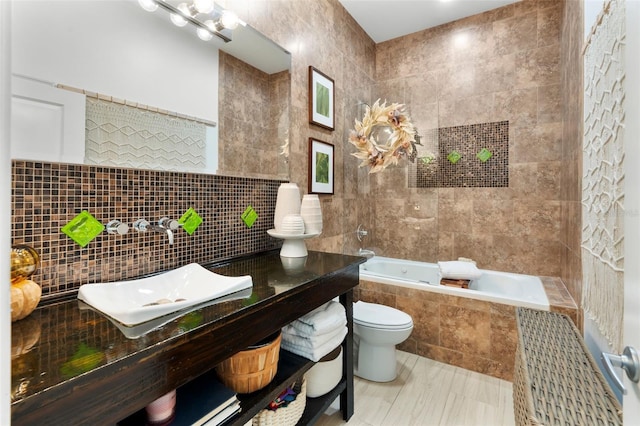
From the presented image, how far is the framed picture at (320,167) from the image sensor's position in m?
2.36

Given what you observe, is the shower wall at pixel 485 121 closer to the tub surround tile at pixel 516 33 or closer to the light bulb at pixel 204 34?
the tub surround tile at pixel 516 33

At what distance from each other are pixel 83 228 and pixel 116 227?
105mm

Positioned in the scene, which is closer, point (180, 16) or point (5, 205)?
→ point (5, 205)

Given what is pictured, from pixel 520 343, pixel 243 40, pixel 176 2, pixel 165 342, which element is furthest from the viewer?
pixel 243 40

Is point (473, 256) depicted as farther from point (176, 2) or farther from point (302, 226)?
point (176, 2)

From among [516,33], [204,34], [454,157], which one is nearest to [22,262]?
[204,34]

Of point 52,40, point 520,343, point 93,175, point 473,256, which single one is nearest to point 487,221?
point 473,256

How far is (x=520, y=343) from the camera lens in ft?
4.30

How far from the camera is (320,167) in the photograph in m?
2.47

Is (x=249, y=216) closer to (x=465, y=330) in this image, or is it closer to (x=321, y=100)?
(x=321, y=100)

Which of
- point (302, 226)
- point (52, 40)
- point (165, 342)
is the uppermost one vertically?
point (52, 40)

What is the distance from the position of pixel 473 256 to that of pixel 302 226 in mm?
1979

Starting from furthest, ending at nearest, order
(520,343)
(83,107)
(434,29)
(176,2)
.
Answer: (434,29)
(176,2)
(520,343)
(83,107)

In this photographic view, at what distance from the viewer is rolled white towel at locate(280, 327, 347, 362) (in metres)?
1.42
